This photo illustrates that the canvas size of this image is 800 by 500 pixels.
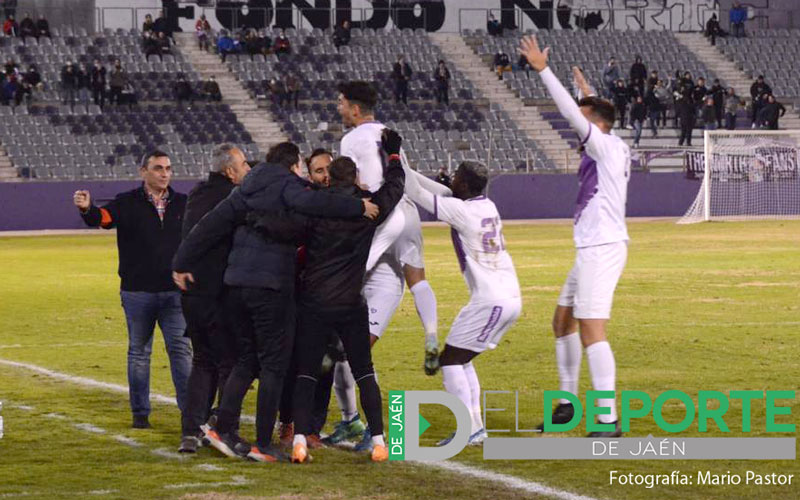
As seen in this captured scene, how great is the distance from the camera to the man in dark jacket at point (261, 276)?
27.8 ft

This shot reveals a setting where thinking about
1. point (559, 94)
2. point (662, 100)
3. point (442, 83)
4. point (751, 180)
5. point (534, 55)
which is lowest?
point (751, 180)

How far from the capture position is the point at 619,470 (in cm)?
829

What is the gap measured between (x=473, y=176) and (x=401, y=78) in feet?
126

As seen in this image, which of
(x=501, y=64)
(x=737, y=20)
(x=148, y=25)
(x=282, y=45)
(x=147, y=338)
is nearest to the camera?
(x=147, y=338)

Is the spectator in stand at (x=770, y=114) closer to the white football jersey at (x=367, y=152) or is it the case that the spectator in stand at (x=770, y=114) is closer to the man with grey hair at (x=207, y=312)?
the white football jersey at (x=367, y=152)

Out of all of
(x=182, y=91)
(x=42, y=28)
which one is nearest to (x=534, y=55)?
(x=182, y=91)

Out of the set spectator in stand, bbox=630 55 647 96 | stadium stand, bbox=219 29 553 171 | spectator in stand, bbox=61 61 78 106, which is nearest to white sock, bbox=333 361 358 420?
stadium stand, bbox=219 29 553 171

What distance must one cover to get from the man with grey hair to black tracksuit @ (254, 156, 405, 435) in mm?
533

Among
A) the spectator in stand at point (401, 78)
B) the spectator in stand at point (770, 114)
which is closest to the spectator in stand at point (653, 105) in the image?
the spectator in stand at point (770, 114)

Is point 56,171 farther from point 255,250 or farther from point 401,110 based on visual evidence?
point 255,250

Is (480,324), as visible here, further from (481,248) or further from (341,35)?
(341,35)

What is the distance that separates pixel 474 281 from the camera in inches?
360

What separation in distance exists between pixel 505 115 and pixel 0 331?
3377cm

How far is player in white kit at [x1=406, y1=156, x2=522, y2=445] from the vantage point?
8992 millimetres
